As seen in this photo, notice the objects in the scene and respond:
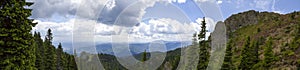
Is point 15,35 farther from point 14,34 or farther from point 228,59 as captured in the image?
point 228,59

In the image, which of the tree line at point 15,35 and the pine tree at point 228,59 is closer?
the tree line at point 15,35

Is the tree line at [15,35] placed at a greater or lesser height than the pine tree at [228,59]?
greater

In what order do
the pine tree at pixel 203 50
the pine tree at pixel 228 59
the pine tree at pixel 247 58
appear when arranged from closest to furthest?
the pine tree at pixel 203 50, the pine tree at pixel 228 59, the pine tree at pixel 247 58

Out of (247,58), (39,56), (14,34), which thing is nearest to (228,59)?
(247,58)

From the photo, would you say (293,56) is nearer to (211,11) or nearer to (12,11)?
(211,11)

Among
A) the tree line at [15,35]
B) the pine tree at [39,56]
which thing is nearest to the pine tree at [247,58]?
the pine tree at [39,56]

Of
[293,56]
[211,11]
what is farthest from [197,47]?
[293,56]

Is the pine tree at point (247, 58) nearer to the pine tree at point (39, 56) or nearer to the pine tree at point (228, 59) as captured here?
the pine tree at point (228, 59)

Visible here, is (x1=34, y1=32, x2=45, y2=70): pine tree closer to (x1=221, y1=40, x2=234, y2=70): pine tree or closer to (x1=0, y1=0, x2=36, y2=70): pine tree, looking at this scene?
(x1=221, y1=40, x2=234, y2=70): pine tree
